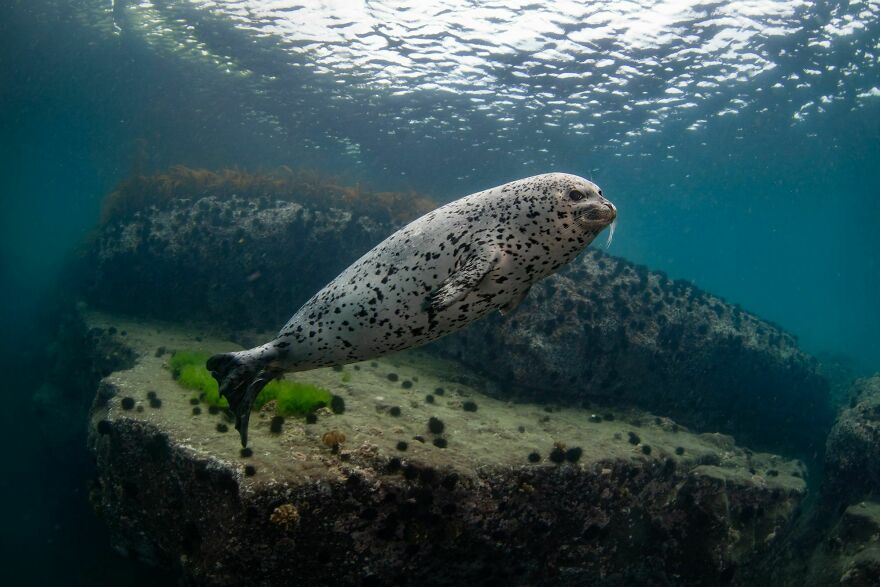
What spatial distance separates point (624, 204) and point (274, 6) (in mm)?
46812

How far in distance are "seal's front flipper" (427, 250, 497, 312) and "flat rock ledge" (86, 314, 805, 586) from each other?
3275 millimetres

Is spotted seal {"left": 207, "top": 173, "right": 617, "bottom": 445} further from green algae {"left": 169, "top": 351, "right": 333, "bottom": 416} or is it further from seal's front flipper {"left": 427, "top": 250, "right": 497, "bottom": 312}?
green algae {"left": 169, "top": 351, "right": 333, "bottom": 416}

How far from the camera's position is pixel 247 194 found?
17.7 m

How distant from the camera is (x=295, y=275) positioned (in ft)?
52.1

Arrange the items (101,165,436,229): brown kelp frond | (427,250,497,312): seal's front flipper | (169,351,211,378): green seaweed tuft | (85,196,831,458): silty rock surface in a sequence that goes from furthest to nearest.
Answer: (101,165,436,229): brown kelp frond < (85,196,831,458): silty rock surface < (169,351,211,378): green seaweed tuft < (427,250,497,312): seal's front flipper

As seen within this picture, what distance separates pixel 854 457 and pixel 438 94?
20.7 meters

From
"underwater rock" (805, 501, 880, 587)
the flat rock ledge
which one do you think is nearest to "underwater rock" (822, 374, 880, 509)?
"underwater rock" (805, 501, 880, 587)

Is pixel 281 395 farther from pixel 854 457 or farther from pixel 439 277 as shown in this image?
pixel 854 457

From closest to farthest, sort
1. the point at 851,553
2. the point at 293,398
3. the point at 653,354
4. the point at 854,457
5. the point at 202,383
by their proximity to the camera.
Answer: the point at 293,398, the point at 851,553, the point at 202,383, the point at 854,457, the point at 653,354

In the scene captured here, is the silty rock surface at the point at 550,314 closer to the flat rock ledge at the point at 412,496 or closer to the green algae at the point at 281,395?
the flat rock ledge at the point at 412,496

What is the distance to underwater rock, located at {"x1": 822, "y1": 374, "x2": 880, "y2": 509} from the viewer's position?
10.8m

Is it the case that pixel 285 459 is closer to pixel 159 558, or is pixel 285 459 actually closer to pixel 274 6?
pixel 159 558

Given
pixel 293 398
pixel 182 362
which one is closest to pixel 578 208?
pixel 293 398

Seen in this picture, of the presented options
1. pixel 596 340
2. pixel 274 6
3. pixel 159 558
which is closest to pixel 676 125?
pixel 596 340
